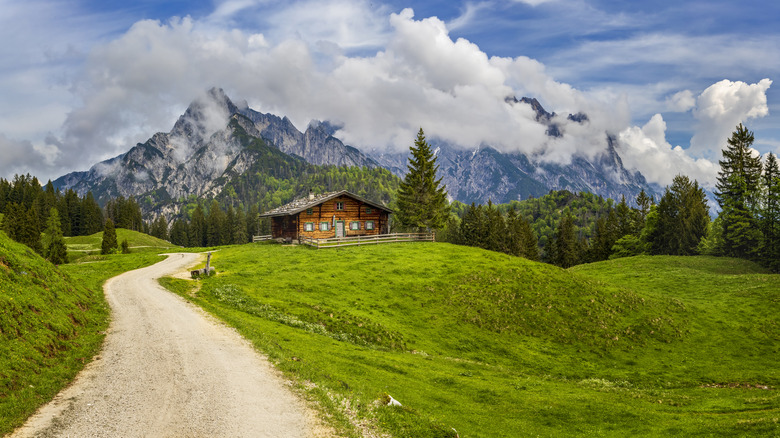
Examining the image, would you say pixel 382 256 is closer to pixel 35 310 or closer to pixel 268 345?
pixel 268 345

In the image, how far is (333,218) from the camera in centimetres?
6519

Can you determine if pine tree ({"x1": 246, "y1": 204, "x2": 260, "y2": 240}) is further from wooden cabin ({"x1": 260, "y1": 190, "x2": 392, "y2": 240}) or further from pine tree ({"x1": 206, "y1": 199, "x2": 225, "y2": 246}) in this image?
wooden cabin ({"x1": 260, "y1": 190, "x2": 392, "y2": 240})

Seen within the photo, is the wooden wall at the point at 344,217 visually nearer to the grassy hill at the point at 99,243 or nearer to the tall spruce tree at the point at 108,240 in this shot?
the grassy hill at the point at 99,243

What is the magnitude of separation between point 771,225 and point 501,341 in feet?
199

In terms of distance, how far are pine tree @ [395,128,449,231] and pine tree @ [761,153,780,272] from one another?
157 feet

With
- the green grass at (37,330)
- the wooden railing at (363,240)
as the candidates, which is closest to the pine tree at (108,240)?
the wooden railing at (363,240)

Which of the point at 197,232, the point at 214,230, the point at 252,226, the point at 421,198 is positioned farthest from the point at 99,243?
the point at 421,198

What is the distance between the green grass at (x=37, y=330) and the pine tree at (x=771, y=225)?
261 ft

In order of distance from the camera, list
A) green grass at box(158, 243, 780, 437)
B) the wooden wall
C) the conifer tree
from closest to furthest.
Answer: green grass at box(158, 243, 780, 437) < the wooden wall < the conifer tree

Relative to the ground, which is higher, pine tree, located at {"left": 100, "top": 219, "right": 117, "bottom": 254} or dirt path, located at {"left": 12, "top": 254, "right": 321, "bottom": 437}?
pine tree, located at {"left": 100, "top": 219, "right": 117, "bottom": 254}

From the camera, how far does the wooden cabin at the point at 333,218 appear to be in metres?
62.8

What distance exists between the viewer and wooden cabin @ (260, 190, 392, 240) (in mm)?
62812

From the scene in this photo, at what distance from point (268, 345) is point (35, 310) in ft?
31.1

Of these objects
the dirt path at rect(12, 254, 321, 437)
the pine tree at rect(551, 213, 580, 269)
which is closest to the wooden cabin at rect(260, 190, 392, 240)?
the dirt path at rect(12, 254, 321, 437)
